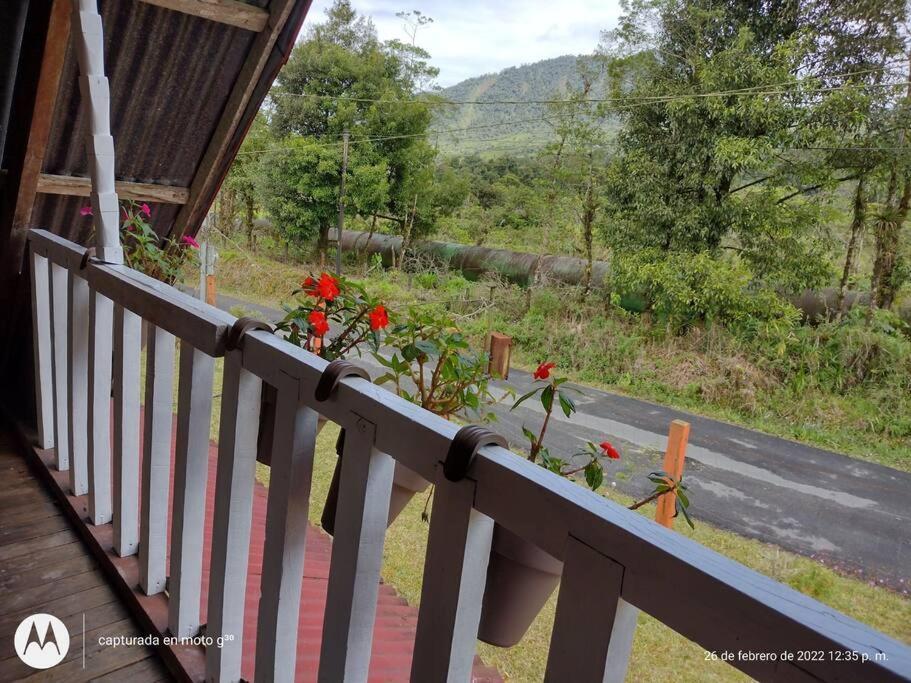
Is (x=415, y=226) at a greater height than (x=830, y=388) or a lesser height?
greater

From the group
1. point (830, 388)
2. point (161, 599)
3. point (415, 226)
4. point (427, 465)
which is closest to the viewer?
point (427, 465)

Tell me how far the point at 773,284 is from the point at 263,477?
579cm

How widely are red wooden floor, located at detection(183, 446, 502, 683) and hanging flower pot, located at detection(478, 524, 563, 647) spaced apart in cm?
43

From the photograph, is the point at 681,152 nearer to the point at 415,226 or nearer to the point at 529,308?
the point at 529,308

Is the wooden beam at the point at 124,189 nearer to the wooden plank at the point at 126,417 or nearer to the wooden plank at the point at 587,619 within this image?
the wooden plank at the point at 126,417

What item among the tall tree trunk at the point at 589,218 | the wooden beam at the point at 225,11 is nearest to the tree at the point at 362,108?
the tall tree trunk at the point at 589,218

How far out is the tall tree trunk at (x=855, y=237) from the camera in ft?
21.1

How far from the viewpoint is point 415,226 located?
8258 mm

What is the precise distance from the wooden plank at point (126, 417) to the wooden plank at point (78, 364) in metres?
0.19

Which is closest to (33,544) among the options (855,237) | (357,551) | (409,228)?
(357,551)

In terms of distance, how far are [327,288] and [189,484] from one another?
0.39 metres

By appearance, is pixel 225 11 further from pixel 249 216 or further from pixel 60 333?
pixel 249 216

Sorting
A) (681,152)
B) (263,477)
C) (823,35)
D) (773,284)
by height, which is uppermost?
(823,35)

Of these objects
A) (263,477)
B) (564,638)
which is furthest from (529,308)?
(564,638)
